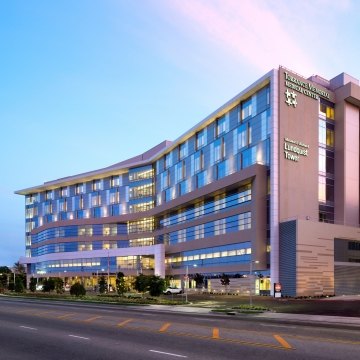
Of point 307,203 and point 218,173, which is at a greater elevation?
point 218,173

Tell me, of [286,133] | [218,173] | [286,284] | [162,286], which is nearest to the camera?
[162,286]

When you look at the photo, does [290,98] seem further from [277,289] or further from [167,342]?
[167,342]

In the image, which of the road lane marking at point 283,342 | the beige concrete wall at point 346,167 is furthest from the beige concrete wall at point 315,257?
the road lane marking at point 283,342

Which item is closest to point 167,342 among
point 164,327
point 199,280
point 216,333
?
point 216,333

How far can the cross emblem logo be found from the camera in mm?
75312

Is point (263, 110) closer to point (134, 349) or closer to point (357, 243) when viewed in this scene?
point (357, 243)

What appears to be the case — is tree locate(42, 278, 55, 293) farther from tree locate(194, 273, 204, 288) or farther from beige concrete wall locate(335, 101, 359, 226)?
beige concrete wall locate(335, 101, 359, 226)

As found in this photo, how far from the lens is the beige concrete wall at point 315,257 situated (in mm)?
68938

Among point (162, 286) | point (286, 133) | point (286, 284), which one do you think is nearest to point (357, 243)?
point (286, 284)

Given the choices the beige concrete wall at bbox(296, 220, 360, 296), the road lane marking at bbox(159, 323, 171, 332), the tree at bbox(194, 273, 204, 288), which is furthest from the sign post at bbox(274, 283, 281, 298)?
the road lane marking at bbox(159, 323, 171, 332)

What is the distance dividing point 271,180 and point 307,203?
26.2 feet

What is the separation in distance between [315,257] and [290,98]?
24.5 metres

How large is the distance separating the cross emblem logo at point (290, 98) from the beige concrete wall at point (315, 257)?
18661 mm

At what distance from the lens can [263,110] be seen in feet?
254
